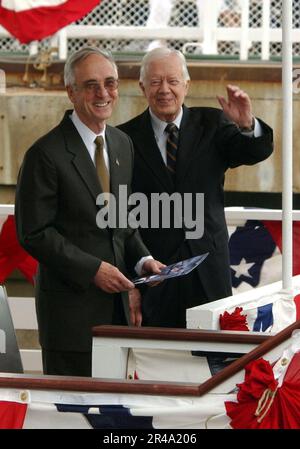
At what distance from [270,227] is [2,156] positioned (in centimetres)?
534

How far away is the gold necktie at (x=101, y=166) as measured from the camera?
Result: 6734 mm

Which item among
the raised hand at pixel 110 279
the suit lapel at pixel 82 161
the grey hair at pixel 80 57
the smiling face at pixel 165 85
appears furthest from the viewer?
the smiling face at pixel 165 85

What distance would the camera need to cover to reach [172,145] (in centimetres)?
734

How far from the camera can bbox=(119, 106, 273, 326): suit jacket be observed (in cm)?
725

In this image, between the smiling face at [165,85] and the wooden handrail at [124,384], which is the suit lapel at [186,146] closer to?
the smiling face at [165,85]

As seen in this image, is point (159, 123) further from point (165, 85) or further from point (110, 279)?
point (110, 279)

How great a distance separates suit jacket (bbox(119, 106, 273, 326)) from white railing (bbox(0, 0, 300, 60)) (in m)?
7.64

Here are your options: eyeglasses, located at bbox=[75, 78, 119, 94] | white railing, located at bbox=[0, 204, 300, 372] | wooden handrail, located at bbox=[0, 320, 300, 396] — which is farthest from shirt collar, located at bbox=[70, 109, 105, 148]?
white railing, located at bbox=[0, 204, 300, 372]

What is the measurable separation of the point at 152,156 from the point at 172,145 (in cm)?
12

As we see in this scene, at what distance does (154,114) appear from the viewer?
7.32 meters

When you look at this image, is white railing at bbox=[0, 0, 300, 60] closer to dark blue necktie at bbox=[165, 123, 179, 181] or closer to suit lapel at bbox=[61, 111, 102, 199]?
dark blue necktie at bbox=[165, 123, 179, 181]

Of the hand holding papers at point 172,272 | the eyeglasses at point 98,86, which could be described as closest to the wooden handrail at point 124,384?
the hand holding papers at point 172,272

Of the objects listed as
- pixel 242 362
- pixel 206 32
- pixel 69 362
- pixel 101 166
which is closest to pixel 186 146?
pixel 101 166

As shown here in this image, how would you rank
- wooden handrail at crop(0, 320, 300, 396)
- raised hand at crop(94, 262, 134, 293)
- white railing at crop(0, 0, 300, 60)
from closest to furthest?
wooden handrail at crop(0, 320, 300, 396) < raised hand at crop(94, 262, 134, 293) < white railing at crop(0, 0, 300, 60)
